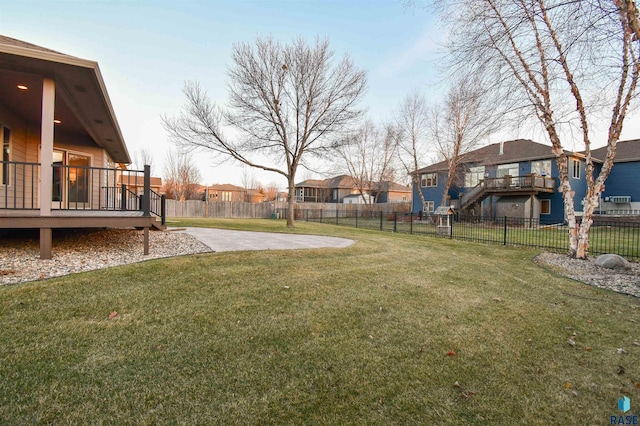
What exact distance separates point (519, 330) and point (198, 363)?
337 centimetres

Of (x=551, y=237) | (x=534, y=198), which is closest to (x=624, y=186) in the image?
(x=534, y=198)

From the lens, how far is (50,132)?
5.30 meters

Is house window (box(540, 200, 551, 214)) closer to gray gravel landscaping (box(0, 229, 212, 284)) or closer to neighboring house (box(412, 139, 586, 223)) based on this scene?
neighboring house (box(412, 139, 586, 223))

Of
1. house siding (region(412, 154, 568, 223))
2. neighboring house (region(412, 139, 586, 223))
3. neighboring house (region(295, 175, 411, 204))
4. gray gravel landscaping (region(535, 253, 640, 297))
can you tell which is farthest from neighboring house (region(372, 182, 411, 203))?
gray gravel landscaping (region(535, 253, 640, 297))

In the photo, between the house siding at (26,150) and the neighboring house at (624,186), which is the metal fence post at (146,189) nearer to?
the house siding at (26,150)

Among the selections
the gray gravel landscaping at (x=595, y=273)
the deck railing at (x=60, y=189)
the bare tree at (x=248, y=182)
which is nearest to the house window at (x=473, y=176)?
the gray gravel landscaping at (x=595, y=273)

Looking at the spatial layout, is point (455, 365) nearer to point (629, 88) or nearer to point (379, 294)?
point (379, 294)

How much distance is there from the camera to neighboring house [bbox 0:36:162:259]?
17.1 feet

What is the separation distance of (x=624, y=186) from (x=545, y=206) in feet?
17.8

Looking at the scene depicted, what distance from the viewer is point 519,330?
11.3ft

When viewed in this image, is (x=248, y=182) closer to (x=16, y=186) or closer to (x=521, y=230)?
(x=521, y=230)

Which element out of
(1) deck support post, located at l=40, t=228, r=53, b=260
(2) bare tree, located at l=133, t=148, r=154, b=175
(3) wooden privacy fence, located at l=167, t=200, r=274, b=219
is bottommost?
(1) deck support post, located at l=40, t=228, r=53, b=260

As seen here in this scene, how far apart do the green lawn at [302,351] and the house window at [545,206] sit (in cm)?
2061

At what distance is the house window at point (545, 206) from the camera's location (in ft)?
72.1
